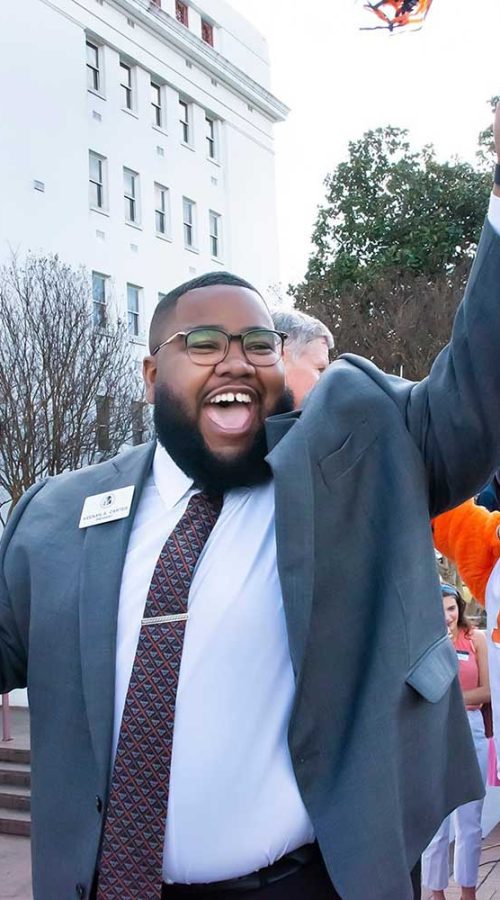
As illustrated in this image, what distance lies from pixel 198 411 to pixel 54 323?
18.2m

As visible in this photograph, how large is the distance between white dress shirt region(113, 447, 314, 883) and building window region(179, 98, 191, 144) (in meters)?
30.2

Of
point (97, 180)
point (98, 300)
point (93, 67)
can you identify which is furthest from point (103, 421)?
point (93, 67)

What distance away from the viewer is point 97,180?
87.0 feet

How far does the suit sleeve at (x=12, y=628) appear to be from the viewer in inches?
80.6

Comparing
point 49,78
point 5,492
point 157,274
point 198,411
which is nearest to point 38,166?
point 49,78

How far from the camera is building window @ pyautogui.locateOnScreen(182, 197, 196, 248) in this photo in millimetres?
30188

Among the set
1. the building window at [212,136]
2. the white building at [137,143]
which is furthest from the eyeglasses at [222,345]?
the building window at [212,136]

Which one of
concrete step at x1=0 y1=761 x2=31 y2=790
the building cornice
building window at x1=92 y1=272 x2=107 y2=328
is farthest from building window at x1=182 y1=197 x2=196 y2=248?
concrete step at x1=0 y1=761 x2=31 y2=790

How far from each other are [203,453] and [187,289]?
37 centimetres

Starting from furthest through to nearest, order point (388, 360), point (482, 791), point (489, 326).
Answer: point (388, 360) < point (482, 791) < point (489, 326)

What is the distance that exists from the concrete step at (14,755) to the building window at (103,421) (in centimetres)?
1123

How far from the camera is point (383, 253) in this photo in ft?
97.7

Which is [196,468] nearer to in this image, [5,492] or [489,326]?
[489,326]

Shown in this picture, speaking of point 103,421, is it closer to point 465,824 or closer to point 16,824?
point 16,824
